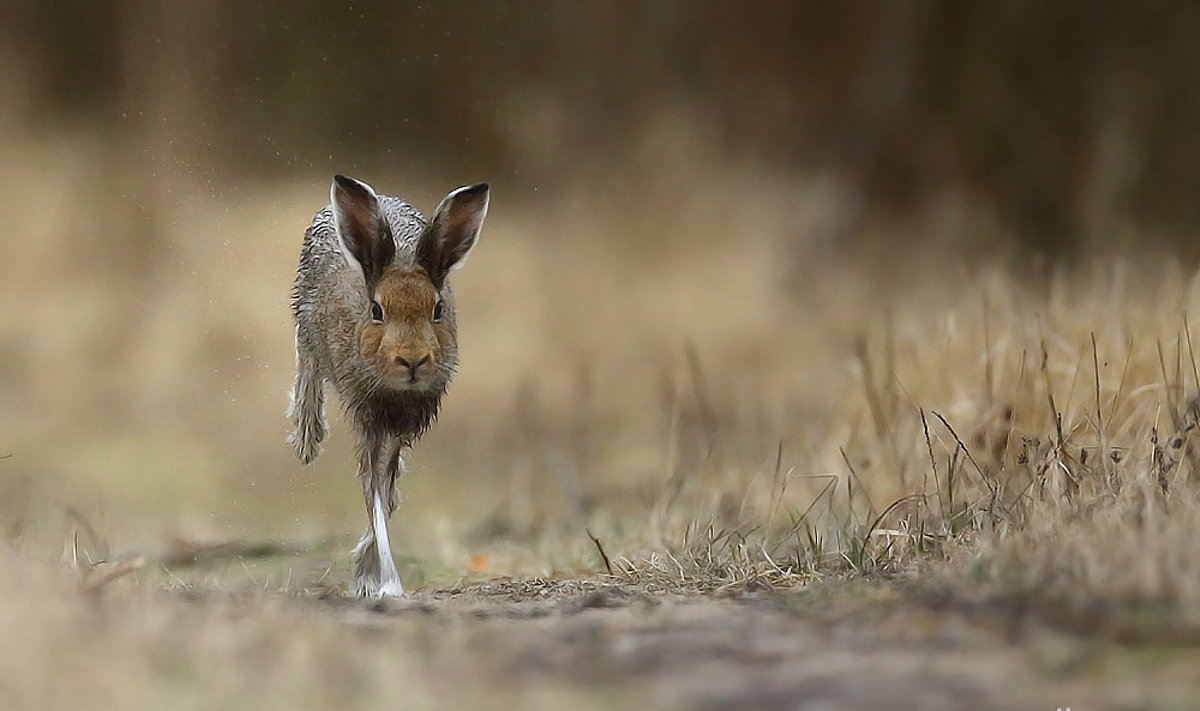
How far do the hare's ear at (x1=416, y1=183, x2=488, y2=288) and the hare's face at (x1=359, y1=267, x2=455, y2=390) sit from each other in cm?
8

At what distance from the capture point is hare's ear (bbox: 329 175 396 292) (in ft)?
22.3

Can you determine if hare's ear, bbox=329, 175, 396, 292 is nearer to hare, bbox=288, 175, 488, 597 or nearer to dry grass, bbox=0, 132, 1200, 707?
hare, bbox=288, 175, 488, 597

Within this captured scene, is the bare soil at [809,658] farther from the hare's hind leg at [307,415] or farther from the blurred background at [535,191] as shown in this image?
the blurred background at [535,191]

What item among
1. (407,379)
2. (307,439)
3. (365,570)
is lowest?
(365,570)

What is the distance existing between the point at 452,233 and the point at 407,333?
550 millimetres

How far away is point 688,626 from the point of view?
15.1ft

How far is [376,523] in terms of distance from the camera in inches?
276

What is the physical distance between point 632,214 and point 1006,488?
5.54 metres

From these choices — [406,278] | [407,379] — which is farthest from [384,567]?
[406,278]

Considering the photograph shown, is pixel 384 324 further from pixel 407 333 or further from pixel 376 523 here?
pixel 376 523

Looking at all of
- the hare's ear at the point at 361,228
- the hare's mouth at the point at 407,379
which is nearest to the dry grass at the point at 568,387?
the hare's mouth at the point at 407,379

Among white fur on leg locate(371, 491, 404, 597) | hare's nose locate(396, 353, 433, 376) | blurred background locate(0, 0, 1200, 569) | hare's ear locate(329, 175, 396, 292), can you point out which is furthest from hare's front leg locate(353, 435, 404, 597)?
blurred background locate(0, 0, 1200, 569)

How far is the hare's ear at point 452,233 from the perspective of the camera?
6953mm

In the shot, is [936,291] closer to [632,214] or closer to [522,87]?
[632,214]
